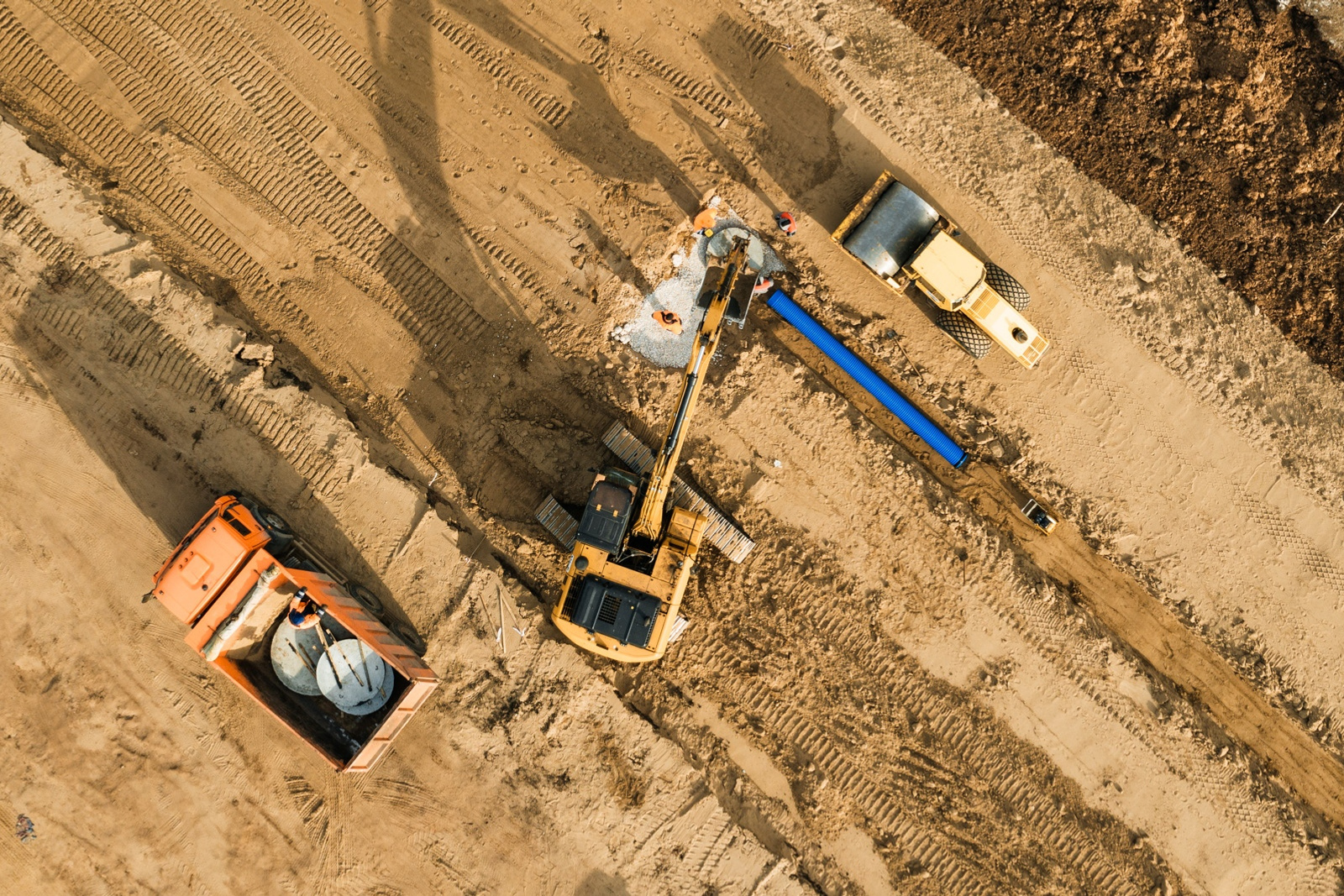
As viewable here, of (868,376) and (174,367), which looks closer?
→ (174,367)

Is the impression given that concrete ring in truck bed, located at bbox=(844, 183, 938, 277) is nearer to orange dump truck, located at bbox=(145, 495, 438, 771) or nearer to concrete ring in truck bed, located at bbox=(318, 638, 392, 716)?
orange dump truck, located at bbox=(145, 495, 438, 771)

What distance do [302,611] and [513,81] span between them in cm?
796

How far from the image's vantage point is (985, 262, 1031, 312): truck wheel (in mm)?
10859

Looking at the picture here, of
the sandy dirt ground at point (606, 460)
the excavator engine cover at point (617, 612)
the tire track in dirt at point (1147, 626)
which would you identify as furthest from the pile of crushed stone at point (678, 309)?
the excavator engine cover at point (617, 612)

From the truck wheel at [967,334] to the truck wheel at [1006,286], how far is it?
0.57m

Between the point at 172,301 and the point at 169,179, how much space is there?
6.24 ft

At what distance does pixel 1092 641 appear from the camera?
1105 cm

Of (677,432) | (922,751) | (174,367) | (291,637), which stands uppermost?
(677,432)

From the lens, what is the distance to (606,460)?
36.2 feet

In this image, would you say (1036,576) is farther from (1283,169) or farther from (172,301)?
(172,301)

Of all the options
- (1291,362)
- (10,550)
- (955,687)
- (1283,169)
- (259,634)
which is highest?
(1283,169)

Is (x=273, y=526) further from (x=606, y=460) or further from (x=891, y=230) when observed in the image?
(x=891, y=230)

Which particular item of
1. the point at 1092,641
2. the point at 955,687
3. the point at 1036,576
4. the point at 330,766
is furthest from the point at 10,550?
the point at 1092,641

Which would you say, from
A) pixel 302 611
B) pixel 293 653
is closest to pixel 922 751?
pixel 302 611
